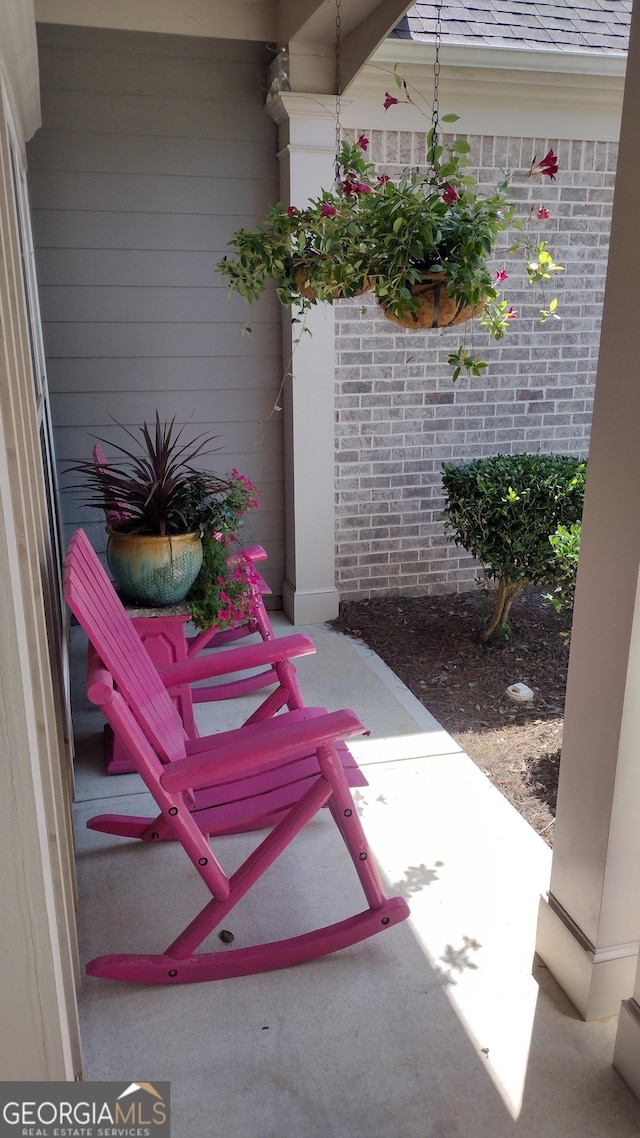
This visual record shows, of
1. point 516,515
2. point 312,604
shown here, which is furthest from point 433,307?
point 312,604

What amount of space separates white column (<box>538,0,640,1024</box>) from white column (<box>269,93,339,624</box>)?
242 centimetres

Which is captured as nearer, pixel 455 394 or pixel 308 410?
pixel 308 410

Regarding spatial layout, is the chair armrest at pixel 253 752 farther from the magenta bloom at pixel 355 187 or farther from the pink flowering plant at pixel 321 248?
the magenta bloom at pixel 355 187

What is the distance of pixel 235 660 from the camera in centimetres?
261

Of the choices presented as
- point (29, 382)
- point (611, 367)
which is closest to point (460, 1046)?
point (611, 367)

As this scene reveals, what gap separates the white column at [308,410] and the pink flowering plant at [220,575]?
122 centimetres

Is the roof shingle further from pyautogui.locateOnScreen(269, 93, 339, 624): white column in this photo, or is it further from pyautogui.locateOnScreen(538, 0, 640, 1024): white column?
pyautogui.locateOnScreen(538, 0, 640, 1024): white column

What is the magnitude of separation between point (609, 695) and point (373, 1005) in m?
0.94

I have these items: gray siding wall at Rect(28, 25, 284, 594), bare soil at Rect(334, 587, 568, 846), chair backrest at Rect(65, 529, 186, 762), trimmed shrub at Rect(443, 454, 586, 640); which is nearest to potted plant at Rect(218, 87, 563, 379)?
chair backrest at Rect(65, 529, 186, 762)

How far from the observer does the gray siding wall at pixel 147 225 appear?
388cm

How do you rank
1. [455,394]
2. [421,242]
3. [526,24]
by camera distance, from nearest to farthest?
[421,242], [526,24], [455,394]

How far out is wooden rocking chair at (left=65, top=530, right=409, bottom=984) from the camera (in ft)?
6.47

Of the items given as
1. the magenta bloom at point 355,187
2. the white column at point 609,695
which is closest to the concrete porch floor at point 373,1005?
the white column at point 609,695

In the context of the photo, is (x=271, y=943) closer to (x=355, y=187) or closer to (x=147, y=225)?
(x=355, y=187)
